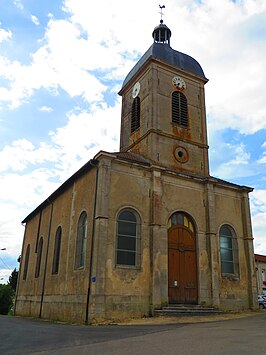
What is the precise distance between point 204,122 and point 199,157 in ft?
8.61

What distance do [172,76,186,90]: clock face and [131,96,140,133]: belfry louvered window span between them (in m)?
2.56

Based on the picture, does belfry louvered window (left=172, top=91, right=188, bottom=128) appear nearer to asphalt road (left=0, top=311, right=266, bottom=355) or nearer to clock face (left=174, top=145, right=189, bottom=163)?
clock face (left=174, top=145, right=189, bottom=163)

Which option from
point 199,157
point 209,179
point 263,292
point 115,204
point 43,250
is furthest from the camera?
point 263,292

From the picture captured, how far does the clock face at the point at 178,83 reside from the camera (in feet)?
73.4

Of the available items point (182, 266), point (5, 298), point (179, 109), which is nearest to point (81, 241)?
point (182, 266)

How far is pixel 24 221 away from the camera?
31359 millimetres

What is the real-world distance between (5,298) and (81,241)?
25.0 m

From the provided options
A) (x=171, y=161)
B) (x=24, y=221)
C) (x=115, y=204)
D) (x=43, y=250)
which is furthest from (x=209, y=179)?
(x=24, y=221)

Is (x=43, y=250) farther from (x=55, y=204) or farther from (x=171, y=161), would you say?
(x=171, y=161)

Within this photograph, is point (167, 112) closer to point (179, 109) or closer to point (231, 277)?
point (179, 109)

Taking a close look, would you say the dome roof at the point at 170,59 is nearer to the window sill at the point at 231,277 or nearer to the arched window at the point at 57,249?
the arched window at the point at 57,249

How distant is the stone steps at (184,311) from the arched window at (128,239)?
7.75 ft

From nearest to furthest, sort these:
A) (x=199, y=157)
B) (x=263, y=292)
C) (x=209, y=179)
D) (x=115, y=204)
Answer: (x=115, y=204), (x=209, y=179), (x=199, y=157), (x=263, y=292)

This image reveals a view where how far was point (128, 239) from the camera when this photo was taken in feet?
53.8
